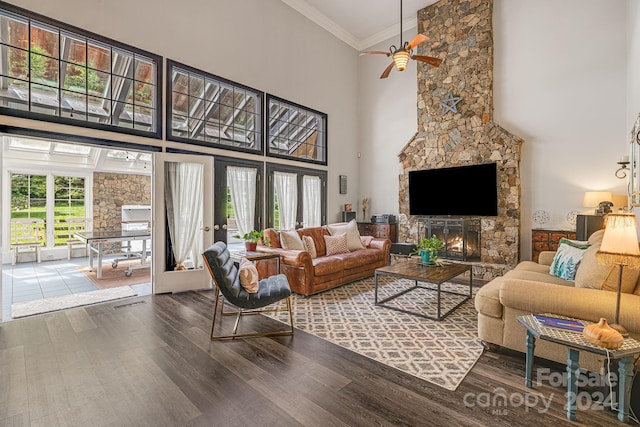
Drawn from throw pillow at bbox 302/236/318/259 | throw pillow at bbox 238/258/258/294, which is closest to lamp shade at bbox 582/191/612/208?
throw pillow at bbox 302/236/318/259

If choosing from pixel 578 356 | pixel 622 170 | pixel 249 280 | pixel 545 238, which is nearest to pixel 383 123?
pixel 545 238

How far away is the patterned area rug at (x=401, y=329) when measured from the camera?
2.48 metres

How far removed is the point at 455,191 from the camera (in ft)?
20.2

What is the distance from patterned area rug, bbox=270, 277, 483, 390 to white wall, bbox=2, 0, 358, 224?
3129 mm

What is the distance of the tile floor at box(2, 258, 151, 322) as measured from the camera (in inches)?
167

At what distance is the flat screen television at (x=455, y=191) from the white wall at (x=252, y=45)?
71.0 inches

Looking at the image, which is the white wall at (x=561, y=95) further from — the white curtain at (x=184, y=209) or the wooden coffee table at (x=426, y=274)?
the white curtain at (x=184, y=209)

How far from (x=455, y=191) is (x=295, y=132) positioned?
11.6 feet

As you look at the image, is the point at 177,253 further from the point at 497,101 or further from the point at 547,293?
the point at 497,101

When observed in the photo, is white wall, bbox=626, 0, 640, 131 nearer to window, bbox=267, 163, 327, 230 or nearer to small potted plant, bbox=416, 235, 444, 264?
small potted plant, bbox=416, 235, 444, 264

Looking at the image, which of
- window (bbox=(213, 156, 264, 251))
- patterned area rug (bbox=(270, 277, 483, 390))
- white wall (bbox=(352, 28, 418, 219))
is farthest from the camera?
white wall (bbox=(352, 28, 418, 219))

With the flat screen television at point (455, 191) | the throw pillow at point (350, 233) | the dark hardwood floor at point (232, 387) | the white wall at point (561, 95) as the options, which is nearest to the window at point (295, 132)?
the throw pillow at point (350, 233)

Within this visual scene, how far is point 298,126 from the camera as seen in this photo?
6562 millimetres

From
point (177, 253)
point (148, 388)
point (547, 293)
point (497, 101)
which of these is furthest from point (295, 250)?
point (497, 101)
